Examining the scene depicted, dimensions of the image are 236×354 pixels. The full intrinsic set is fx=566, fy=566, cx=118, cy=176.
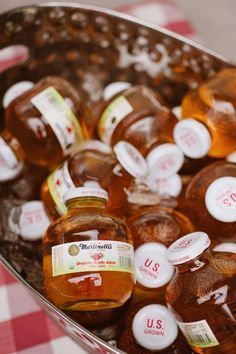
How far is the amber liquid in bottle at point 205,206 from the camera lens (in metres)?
0.72

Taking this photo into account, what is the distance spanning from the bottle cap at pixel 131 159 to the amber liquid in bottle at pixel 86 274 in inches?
2.5

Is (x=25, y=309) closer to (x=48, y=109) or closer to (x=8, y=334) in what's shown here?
(x=8, y=334)

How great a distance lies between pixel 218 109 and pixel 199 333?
316mm

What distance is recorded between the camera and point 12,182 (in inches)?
34.4

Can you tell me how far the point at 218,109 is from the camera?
787 millimetres

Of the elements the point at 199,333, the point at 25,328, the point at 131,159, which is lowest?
the point at 25,328

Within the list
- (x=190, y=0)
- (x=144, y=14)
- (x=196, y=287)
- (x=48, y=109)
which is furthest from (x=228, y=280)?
(x=190, y=0)

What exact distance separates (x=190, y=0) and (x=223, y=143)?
22.3 inches

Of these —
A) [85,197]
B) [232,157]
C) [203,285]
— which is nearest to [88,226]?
[85,197]

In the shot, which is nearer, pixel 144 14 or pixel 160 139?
pixel 160 139

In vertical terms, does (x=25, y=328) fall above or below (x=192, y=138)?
below

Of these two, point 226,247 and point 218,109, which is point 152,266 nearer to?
point 226,247

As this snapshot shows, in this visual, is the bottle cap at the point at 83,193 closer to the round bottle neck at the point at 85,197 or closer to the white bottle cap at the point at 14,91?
the round bottle neck at the point at 85,197

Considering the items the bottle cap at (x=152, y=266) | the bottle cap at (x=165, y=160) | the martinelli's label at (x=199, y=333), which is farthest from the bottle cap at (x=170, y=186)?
the martinelli's label at (x=199, y=333)
